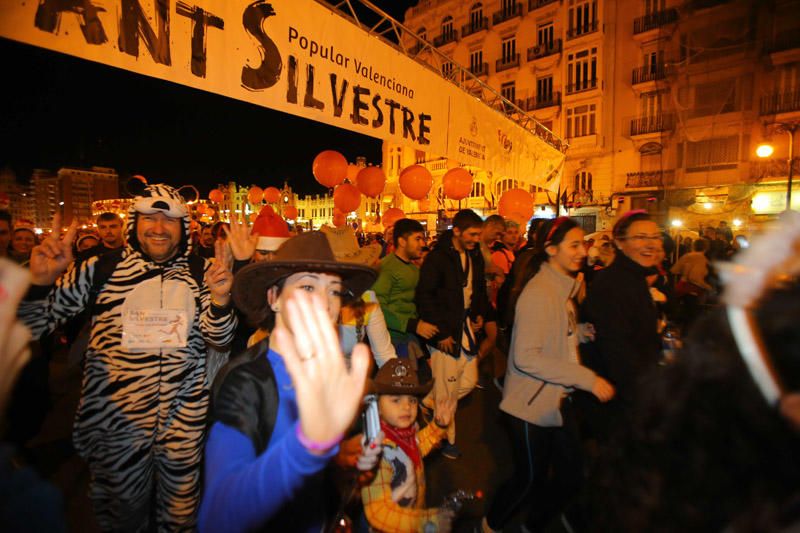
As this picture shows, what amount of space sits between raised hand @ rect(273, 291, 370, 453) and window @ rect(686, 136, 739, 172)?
82.2 feet

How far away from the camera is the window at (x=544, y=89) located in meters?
26.6

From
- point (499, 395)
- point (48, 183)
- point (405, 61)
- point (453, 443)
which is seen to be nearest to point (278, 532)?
point (453, 443)

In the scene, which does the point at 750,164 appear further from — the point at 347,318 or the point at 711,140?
the point at 347,318

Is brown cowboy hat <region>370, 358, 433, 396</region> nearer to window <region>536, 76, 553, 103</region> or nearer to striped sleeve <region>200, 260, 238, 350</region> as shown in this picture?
striped sleeve <region>200, 260, 238, 350</region>

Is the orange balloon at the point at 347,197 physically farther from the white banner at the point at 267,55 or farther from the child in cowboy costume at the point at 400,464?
the child in cowboy costume at the point at 400,464

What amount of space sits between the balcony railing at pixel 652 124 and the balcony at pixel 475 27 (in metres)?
13.5

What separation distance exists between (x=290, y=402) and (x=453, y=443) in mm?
3024

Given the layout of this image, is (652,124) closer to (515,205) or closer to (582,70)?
(582,70)

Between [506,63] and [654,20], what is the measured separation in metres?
9.34

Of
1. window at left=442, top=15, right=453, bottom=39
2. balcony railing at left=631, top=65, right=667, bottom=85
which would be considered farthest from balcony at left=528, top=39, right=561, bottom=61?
window at left=442, top=15, right=453, bottom=39

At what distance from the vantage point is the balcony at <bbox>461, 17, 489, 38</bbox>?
2959 cm

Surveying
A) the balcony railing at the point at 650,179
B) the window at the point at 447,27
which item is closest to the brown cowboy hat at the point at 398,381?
the balcony railing at the point at 650,179

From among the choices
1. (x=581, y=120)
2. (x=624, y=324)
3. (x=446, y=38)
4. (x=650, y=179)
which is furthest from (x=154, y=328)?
(x=446, y=38)

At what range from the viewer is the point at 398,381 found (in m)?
2.21
